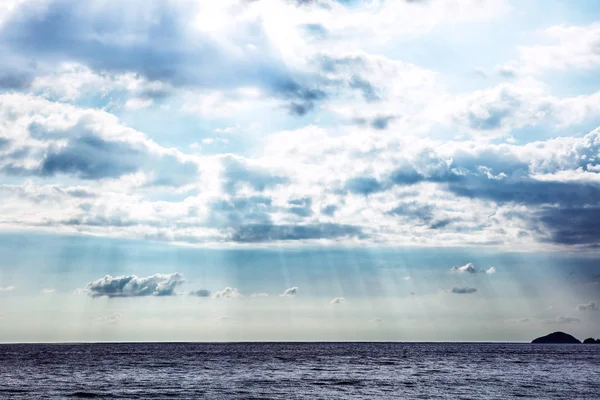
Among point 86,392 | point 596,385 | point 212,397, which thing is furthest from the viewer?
point 596,385

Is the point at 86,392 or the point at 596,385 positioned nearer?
the point at 86,392

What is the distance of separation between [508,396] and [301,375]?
3997cm

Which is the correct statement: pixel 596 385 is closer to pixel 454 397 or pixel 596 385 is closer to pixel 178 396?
pixel 454 397

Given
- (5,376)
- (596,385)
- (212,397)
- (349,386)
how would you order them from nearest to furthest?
(212,397) < (349,386) < (596,385) < (5,376)

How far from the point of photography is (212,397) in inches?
2825

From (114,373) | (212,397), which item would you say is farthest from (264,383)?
(114,373)

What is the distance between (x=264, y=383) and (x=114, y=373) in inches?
1343

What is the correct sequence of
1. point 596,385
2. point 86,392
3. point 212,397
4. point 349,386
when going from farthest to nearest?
point 596,385, point 349,386, point 86,392, point 212,397

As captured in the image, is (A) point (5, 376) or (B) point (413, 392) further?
(A) point (5, 376)

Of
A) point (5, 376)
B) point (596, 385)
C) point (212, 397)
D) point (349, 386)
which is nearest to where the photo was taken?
point (212, 397)

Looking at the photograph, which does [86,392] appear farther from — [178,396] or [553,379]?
[553,379]

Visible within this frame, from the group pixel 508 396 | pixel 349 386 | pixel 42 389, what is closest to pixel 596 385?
pixel 508 396

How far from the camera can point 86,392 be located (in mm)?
76500

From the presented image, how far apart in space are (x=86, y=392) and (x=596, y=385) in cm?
7448
